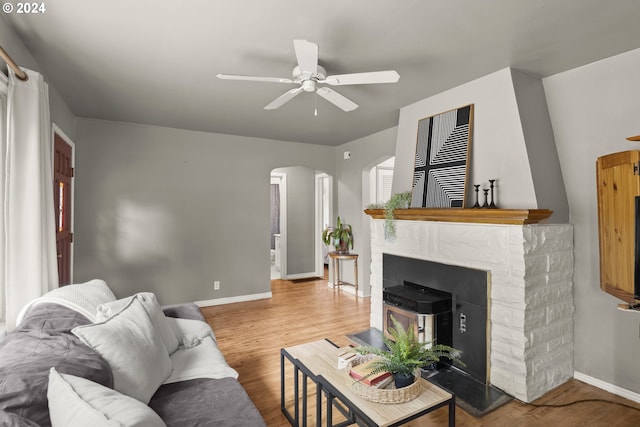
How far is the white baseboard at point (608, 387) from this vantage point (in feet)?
7.87

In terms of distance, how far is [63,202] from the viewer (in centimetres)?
360

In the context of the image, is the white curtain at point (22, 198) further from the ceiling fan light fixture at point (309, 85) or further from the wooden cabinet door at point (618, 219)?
the wooden cabinet door at point (618, 219)

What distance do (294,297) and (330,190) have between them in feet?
6.29

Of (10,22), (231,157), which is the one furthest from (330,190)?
(10,22)

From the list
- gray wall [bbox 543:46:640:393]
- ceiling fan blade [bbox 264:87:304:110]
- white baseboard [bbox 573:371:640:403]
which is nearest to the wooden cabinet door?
gray wall [bbox 543:46:640:393]

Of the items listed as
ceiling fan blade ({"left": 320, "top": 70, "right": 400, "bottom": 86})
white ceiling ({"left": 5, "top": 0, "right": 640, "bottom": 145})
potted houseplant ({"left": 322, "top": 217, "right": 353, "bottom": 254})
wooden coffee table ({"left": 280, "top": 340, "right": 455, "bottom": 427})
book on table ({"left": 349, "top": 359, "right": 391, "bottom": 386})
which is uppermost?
white ceiling ({"left": 5, "top": 0, "right": 640, "bottom": 145})

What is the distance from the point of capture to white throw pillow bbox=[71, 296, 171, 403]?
147 centimetres

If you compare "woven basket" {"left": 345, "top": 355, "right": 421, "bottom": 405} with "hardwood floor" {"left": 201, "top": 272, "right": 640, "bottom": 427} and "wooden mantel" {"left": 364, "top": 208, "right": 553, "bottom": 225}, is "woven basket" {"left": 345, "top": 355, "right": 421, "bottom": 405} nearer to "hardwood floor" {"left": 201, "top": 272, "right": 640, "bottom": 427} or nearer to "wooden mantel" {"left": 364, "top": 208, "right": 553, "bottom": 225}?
"hardwood floor" {"left": 201, "top": 272, "right": 640, "bottom": 427}

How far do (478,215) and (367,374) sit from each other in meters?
1.58

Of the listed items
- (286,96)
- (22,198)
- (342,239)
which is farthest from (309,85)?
(342,239)

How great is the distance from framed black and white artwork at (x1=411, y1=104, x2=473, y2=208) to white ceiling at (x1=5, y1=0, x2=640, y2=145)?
30cm

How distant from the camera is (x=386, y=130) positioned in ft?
15.3

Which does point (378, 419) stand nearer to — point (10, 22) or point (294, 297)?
point (10, 22)

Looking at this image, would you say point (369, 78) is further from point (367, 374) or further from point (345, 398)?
point (345, 398)
